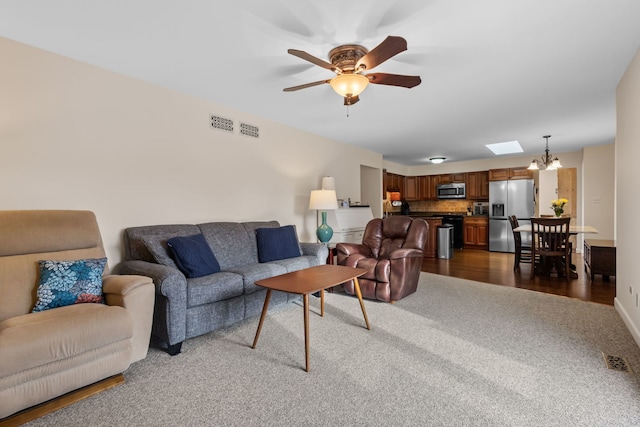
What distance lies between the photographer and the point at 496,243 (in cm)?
772

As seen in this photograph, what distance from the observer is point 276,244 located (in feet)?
12.6

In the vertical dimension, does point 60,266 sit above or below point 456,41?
below

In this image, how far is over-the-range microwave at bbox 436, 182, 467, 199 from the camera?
8516 millimetres

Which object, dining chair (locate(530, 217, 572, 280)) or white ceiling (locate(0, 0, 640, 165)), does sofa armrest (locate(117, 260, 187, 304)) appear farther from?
dining chair (locate(530, 217, 572, 280))

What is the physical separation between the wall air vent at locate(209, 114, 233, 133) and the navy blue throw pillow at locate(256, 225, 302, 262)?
131 cm

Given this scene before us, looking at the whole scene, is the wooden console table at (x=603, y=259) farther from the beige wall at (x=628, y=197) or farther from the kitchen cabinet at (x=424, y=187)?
the kitchen cabinet at (x=424, y=187)

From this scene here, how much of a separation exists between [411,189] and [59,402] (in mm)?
8667

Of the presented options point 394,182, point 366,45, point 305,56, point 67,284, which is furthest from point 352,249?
point 394,182

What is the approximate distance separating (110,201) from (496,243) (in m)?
7.84

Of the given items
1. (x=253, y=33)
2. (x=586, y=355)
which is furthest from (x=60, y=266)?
(x=586, y=355)

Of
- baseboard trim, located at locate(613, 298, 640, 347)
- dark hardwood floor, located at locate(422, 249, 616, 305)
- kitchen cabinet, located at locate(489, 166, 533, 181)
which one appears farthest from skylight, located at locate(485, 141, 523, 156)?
baseboard trim, located at locate(613, 298, 640, 347)

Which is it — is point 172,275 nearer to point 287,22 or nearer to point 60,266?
point 60,266

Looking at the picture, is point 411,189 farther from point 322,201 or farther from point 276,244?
point 276,244

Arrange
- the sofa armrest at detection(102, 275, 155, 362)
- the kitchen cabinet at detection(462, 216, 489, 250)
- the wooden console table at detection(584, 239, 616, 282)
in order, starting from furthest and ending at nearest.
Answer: the kitchen cabinet at detection(462, 216, 489, 250) < the wooden console table at detection(584, 239, 616, 282) < the sofa armrest at detection(102, 275, 155, 362)
